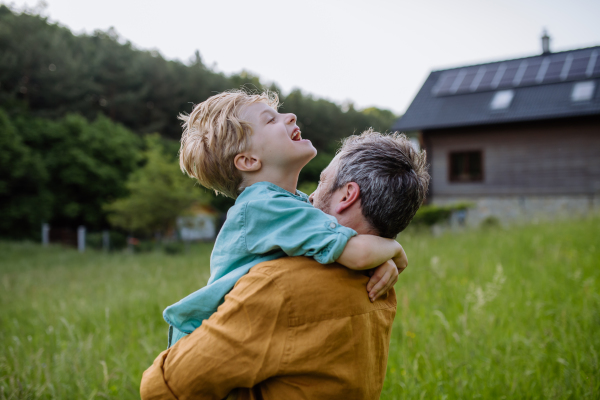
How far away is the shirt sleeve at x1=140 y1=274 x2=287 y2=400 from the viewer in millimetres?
1093

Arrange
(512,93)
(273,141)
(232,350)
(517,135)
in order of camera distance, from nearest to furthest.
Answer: (232,350) → (273,141) → (517,135) → (512,93)

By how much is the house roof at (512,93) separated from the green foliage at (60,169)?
56.0ft

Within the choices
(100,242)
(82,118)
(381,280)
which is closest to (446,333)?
(381,280)

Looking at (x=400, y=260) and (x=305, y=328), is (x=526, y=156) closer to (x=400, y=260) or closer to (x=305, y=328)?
(x=400, y=260)

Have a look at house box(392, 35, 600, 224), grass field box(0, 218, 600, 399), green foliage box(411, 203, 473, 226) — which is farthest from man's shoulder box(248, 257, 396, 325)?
house box(392, 35, 600, 224)

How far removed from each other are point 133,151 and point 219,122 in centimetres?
2624

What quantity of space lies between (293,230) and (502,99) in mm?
19473

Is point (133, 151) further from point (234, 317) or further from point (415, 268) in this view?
point (234, 317)

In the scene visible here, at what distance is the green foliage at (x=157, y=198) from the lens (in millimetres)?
19219

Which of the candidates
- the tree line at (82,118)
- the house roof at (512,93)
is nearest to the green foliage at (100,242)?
the tree line at (82,118)

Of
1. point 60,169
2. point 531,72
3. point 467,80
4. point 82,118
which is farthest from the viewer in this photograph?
point 82,118

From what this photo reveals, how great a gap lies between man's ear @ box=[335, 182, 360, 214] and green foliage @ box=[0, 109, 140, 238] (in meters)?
23.6

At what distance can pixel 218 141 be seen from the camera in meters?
1.41

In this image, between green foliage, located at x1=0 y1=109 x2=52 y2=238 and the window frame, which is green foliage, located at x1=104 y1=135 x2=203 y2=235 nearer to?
green foliage, located at x1=0 y1=109 x2=52 y2=238
